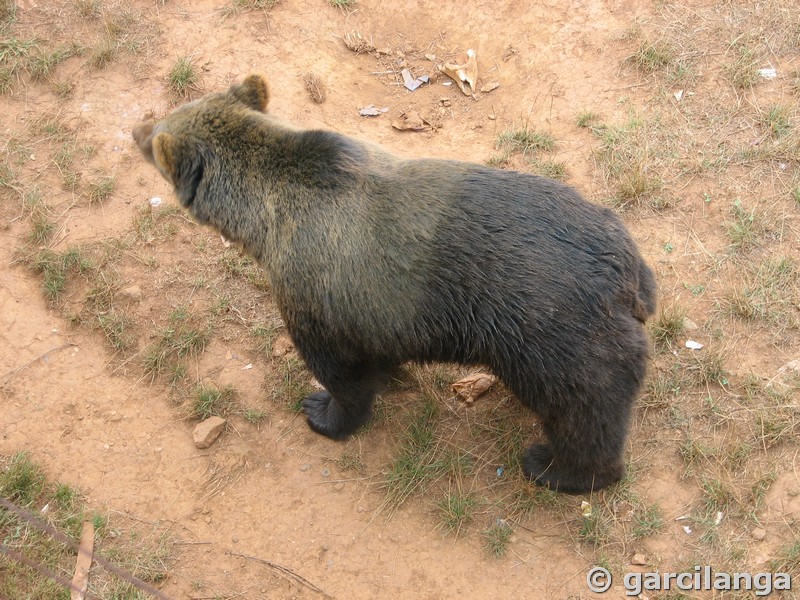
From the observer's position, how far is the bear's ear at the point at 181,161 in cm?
457

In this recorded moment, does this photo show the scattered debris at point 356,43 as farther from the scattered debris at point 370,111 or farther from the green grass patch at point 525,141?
the green grass patch at point 525,141

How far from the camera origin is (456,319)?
4309 mm

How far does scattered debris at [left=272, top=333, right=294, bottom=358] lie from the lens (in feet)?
19.8

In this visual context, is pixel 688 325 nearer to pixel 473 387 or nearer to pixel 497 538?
pixel 473 387

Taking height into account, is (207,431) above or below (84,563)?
above

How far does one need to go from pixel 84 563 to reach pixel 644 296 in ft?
13.7

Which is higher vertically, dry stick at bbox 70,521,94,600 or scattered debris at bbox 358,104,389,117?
scattered debris at bbox 358,104,389,117

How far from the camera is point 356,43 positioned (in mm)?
8156

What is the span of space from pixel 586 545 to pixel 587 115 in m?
4.17

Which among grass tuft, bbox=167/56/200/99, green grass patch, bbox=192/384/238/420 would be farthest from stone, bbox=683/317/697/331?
grass tuft, bbox=167/56/200/99

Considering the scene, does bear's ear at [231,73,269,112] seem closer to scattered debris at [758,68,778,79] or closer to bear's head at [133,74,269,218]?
bear's head at [133,74,269,218]

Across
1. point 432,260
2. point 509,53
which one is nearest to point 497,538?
point 432,260

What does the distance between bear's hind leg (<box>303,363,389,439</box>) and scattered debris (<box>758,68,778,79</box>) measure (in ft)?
16.2

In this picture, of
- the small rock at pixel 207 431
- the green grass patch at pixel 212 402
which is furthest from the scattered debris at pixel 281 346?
the small rock at pixel 207 431
